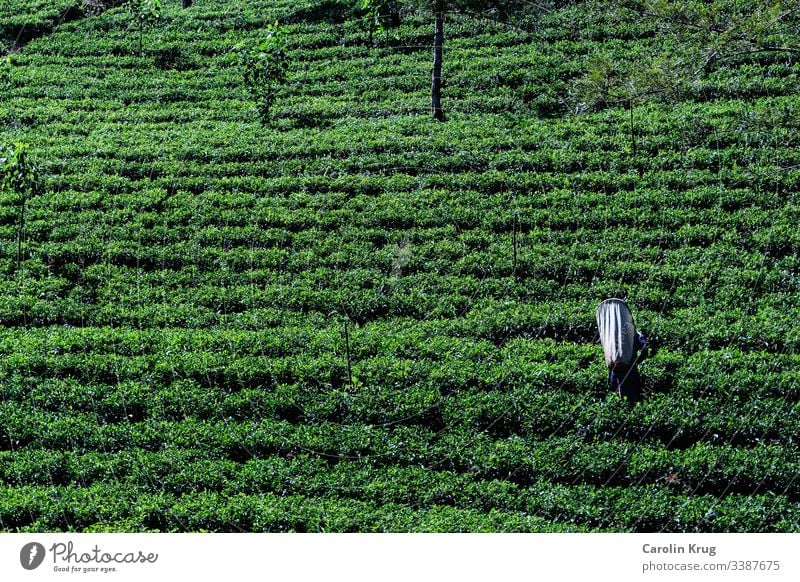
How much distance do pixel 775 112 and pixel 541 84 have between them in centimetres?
493

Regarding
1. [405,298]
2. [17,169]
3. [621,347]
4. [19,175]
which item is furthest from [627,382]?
[17,169]

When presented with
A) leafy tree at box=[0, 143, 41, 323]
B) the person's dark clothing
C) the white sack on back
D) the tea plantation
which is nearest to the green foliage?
leafy tree at box=[0, 143, 41, 323]

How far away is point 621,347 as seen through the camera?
11.4 m

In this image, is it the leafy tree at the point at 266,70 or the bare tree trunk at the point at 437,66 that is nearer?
the bare tree trunk at the point at 437,66

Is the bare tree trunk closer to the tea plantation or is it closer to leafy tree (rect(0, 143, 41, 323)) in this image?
the tea plantation

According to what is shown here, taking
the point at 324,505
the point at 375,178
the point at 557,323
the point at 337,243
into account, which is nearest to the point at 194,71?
the point at 375,178

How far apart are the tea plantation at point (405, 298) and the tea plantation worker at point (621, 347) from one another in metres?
0.21

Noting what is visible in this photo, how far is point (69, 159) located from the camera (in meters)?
17.5

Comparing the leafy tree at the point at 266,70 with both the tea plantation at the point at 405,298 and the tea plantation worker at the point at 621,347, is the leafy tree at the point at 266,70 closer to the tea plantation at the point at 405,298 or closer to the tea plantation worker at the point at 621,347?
the tea plantation at the point at 405,298

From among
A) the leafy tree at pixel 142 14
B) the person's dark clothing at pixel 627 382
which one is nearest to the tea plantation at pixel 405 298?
the person's dark clothing at pixel 627 382

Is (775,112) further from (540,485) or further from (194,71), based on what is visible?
(194,71)

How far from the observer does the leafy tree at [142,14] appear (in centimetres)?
2238

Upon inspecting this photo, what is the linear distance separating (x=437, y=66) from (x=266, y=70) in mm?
3733

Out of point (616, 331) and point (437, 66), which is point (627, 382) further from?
point (437, 66)
